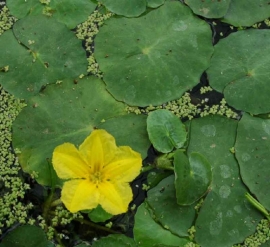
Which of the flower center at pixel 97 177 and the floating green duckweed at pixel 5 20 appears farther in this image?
the floating green duckweed at pixel 5 20

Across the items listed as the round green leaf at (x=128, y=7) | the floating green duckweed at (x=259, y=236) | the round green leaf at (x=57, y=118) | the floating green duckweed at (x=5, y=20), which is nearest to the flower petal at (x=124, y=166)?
the round green leaf at (x=57, y=118)

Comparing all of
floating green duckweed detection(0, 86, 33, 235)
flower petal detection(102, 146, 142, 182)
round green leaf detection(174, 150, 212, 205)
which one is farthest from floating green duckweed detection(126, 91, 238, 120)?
floating green duckweed detection(0, 86, 33, 235)

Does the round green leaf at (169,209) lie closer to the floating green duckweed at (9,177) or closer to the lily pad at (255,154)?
the lily pad at (255,154)

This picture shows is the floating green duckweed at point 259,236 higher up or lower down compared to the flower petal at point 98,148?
lower down

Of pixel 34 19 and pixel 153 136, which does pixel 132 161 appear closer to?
pixel 153 136

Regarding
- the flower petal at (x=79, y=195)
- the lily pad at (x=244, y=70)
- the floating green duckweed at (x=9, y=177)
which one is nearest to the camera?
the flower petal at (x=79, y=195)

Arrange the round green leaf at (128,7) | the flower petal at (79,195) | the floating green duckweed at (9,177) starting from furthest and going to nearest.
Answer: the round green leaf at (128,7), the floating green duckweed at (9,177), the flower petal at (79,195)

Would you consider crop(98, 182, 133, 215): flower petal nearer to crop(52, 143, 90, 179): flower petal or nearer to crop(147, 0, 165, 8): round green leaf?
crop(52, 143, 90, 179): flower petal

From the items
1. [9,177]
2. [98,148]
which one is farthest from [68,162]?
[9,177]
